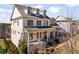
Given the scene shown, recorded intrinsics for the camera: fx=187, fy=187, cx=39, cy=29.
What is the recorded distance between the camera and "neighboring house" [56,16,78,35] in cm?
191

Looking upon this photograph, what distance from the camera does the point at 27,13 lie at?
189cm

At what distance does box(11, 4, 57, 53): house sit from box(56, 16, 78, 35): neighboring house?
105 millimetres

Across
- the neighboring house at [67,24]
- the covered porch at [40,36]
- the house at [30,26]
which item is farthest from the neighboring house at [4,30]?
the neighboring house at [67,24]

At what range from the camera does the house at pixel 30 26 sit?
6.15 ft

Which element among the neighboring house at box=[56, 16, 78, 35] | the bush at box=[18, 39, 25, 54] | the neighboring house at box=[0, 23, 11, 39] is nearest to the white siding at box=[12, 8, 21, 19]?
the neighboring house at box=[0, 23, 11, 39]

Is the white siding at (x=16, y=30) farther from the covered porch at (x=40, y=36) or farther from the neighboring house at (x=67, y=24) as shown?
the neighboring house at (x=67, y=24)

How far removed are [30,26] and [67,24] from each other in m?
0.38

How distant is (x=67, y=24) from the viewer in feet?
6.32

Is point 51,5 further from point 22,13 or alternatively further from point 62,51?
point 62,51

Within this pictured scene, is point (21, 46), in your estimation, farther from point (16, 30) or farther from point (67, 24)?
point (67, 24)

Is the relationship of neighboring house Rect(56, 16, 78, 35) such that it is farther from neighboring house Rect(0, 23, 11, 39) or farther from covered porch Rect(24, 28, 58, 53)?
neighboring house Rect(0, 23, 11, 39)

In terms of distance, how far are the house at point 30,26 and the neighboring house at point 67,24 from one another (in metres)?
0.11

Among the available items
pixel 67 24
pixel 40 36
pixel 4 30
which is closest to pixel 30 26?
pixel 40 36
